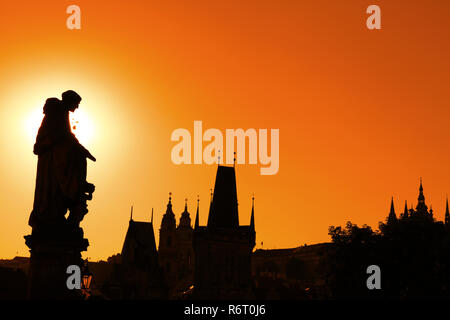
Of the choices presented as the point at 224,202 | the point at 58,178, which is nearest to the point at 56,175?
the point at 58,178

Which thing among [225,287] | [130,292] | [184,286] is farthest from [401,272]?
[184,286]

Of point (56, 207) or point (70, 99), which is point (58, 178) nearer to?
point (56, 207)

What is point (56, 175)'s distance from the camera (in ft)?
47.0

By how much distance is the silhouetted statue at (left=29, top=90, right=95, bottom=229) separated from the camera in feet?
46.8

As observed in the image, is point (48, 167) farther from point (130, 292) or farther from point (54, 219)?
point (130, 292)

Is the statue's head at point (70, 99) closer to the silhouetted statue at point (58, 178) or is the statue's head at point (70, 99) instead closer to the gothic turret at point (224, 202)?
the silhouetted statue at point (58, 178)

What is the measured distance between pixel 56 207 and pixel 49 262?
886 mm

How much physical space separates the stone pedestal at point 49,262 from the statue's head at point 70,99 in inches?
82.2

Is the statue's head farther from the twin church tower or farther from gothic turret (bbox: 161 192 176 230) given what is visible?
gothic turret (bbox: 161 192 176 230)

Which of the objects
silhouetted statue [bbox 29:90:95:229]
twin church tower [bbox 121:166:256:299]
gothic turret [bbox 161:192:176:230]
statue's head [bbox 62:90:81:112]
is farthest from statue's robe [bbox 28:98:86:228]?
gothic turret [bbox 161:192:176:230]

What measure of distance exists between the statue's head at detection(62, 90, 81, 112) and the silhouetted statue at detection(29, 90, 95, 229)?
43 centimetres

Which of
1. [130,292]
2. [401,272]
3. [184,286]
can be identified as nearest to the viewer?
[401,272]
